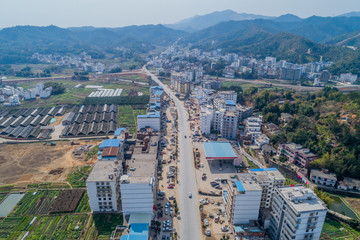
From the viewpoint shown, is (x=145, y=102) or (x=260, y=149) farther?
(x=145, y=102)

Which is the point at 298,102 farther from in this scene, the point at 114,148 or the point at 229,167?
the point at 114,148

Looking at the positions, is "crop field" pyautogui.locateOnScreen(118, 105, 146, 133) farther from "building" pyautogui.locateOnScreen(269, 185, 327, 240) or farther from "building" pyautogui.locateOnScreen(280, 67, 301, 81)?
"building" pyautogui.locateOnScreen(280, 67, 301, 81)

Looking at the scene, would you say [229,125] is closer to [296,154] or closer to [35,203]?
[296,154]

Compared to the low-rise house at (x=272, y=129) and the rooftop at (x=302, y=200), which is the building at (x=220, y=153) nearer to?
the low-rise house at (x=272, y=129)

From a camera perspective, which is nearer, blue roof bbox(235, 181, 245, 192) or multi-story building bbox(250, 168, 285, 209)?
blue roof bbox(235, 181, 245, 192)

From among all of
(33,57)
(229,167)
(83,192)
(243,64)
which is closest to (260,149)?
(229,167)

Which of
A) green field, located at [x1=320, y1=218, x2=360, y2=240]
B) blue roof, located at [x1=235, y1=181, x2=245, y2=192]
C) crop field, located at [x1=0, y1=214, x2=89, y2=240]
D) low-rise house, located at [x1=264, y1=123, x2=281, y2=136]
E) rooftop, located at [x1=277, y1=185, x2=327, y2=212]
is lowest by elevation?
crop field, located at [x1=0, y1=214, x2=89, y2=240]

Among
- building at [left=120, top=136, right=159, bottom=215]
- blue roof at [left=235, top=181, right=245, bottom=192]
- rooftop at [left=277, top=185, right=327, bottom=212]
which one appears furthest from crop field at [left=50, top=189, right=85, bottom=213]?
rooftop at [left=277, top=185, right=327, bottom=212]
